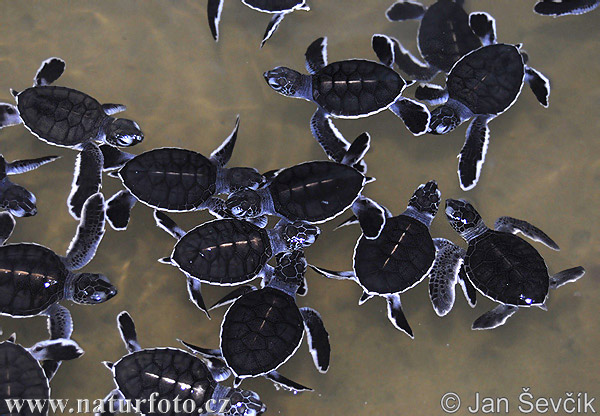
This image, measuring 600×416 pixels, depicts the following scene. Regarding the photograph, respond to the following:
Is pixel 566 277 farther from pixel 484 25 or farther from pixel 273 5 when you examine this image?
pixel 273 5

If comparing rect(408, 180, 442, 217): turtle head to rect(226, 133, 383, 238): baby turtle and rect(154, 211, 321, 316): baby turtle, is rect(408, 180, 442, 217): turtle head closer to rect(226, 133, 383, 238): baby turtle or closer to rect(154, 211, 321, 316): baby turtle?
rect(226, 133, 383, 238): baby turtle

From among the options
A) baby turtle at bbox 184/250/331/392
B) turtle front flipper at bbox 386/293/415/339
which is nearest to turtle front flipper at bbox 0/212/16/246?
baby turtle at bbox 184/250/331/392

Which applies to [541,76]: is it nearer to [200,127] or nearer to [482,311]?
[482,311]

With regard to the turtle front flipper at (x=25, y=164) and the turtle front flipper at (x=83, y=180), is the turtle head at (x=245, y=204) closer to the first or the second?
the turtle front flipper at (x=83, y=180)

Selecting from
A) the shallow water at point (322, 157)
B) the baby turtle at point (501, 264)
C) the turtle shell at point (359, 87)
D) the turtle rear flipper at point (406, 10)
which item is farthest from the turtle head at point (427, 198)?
the turtle rear flipper at point (406, 10)

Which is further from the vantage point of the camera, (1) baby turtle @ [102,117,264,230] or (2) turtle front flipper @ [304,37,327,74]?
(2) turtle front flipper @ [304,37,327,74]

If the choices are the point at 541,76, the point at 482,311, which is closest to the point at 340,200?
the point at 482,311
